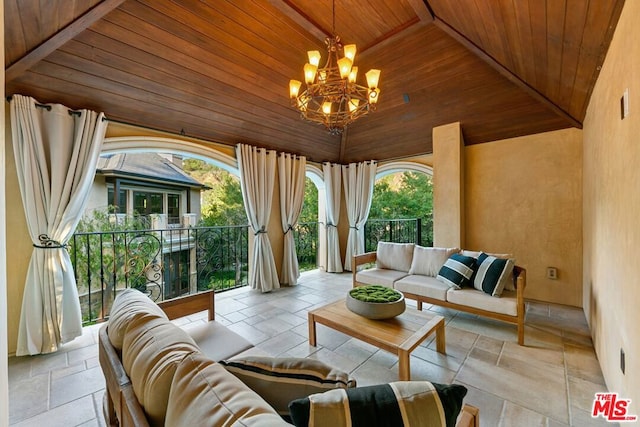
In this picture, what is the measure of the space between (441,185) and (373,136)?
5.02 ft

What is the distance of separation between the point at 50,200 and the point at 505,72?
15.7 feet

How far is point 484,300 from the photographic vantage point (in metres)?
2.60

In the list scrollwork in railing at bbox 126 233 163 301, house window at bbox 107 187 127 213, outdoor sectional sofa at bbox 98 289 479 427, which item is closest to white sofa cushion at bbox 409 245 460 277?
outdoor sectional sofa at bbox 98 289 479 427

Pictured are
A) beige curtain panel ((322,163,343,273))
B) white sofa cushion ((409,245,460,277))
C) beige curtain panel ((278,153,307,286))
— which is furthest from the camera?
beige curtain panel ((322,163,343,273))

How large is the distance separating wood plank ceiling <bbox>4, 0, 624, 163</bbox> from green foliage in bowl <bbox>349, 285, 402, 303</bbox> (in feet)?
7.36

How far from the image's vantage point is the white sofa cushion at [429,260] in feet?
10.8

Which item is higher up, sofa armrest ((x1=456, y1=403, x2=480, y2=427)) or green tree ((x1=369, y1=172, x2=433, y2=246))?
green tree ((x1=369, y1=172, x2=433, y2=246))

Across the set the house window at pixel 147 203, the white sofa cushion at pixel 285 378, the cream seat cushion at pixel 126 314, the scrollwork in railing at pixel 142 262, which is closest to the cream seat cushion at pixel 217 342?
the cream seat cushion at pixel 126 314

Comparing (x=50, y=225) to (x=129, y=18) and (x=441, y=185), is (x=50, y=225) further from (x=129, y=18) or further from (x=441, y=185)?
(x=441, y=185)

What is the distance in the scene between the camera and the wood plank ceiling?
1.96m

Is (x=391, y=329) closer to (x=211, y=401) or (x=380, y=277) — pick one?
(x=380, y=277)

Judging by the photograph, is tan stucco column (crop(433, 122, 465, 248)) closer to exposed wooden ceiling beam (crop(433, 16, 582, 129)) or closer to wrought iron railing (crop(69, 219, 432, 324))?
exposed wooden ceiling beam (crop(433, 16, 582, 129))

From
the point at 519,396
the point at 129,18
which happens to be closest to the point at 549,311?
the point at 519,396

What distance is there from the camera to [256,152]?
4.18m
